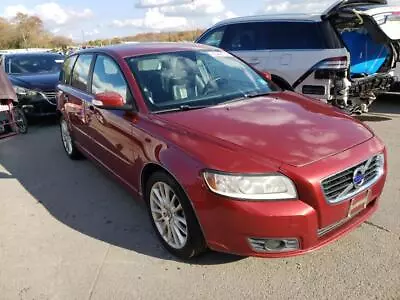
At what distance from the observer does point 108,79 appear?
13.9 feet

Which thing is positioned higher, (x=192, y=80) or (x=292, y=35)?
(x=292, y=35)

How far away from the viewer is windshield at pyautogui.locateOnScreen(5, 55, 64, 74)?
966cm

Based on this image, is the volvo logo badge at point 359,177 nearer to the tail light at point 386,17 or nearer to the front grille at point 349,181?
the front grille at point 349,181

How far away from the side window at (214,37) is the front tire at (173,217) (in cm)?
524

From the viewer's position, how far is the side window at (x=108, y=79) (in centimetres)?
384

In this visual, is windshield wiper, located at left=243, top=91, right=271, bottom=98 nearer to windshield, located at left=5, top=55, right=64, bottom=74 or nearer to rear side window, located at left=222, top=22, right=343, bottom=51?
rear side window, located at left=222, top=22, right=343, bottom=51

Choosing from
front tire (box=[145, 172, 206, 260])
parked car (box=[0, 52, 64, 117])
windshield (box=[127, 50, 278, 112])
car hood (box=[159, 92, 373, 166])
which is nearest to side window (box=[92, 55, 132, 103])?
windshield (box=[127, 50, 278, 112])

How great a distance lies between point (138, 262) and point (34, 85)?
6.34 m

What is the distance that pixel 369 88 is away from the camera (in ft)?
22.0

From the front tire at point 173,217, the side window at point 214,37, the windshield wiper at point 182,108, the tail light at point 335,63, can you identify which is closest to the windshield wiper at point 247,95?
the windshield wiper at point 182,108

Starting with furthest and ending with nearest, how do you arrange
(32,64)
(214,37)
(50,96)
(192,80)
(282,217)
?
1. (32,64)
2. (50,96)
3. (214,37)
4. (192,80)
5. (282,217)

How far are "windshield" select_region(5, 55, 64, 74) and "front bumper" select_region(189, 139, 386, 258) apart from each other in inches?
317

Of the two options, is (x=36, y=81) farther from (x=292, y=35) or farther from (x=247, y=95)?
(x=247, y=95)

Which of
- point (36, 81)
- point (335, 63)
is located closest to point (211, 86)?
point (335, 63)
